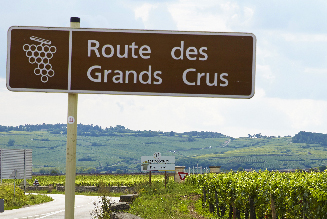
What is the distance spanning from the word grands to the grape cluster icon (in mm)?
513

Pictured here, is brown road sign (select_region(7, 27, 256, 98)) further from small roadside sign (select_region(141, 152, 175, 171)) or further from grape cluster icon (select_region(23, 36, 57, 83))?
small roadside sign (select_region(141, 152, 175, 171))

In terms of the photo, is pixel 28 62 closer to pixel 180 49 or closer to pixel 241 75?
pixel 180 49

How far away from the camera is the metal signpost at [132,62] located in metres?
5.80

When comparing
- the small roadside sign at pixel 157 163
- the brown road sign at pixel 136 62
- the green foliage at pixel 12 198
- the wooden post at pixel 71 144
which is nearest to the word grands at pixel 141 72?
the brown road sign at pixel 136 62

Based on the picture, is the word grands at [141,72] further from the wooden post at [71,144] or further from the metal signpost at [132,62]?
the wooden post at [71,144]

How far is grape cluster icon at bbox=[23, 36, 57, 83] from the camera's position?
5.82 m

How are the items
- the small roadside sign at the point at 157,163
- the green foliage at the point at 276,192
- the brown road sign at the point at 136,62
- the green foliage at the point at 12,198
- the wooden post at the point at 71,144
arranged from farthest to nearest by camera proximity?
the green foliage at the point at 12,198
the small roadside sign at the point at 157,163
the green foliage at the point at 276,192
the wooden post at the point at 71,144
the brown road sign at the point at 136,62

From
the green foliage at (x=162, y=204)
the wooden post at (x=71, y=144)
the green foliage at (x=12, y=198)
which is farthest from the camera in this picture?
the green foliage at (x=12, y=198)

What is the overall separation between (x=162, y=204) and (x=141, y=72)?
12373mm

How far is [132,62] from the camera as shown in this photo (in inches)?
230

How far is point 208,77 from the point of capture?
581cm

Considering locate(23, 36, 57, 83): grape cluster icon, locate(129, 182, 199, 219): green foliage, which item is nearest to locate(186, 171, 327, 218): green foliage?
locate(129, 182, 199, 219): green foliage

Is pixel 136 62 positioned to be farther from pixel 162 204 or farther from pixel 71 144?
pixel 162 204

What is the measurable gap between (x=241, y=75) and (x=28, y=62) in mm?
2813
